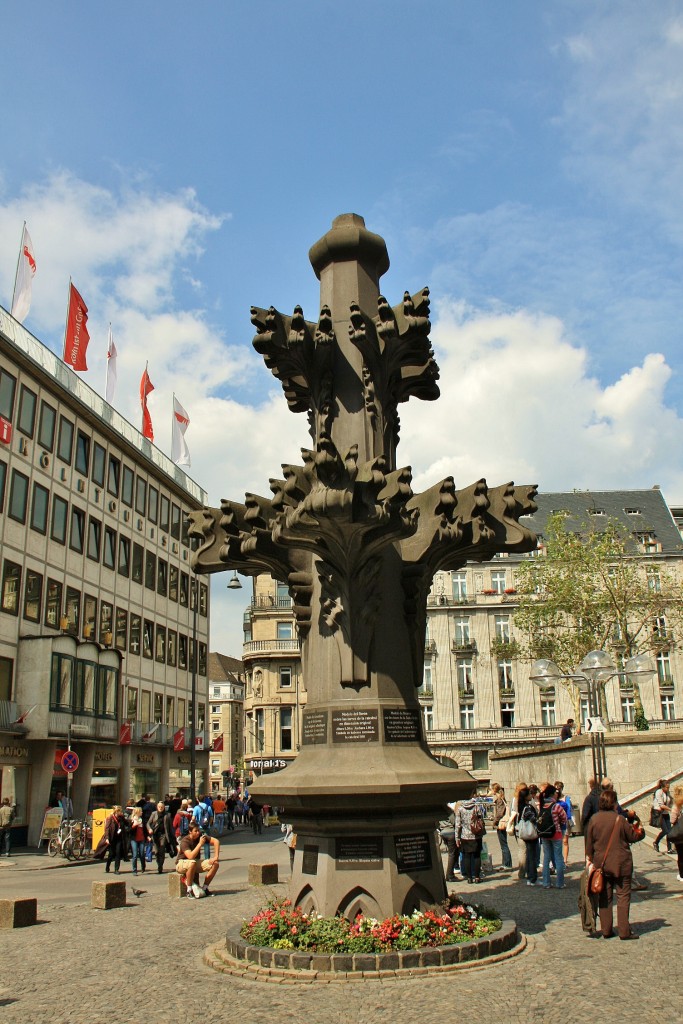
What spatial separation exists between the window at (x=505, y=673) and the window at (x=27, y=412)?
143 feet

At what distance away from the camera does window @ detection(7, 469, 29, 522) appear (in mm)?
34000

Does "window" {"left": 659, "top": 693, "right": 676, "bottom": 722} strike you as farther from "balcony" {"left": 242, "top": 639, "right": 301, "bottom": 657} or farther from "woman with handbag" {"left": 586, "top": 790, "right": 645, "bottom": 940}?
"woman with handbag" {"left": 586, "top": 790, "right": 645, "bottom": 940}

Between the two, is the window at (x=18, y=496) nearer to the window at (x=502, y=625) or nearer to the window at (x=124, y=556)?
the window at (x=124, y=556)

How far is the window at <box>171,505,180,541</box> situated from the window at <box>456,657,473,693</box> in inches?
1058

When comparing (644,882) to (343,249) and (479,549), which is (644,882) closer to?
(479,549)

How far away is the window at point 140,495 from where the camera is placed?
46906 millimetres

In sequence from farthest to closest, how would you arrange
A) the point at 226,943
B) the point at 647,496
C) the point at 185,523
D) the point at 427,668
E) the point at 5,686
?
the point at 647,496 → the point at 427,668 → the point at 185,523 → the point at 5,686 → the point at 226,943

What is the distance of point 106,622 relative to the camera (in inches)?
1671

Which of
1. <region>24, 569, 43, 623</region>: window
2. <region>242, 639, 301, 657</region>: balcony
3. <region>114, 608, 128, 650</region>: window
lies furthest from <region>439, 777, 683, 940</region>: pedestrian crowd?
<region>242, 639, 301, 657</region>: balcony

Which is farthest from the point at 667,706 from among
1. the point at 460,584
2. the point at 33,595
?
the point at 33,595

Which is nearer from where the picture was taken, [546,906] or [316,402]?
[316,402]

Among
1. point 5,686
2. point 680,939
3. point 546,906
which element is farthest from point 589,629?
point 680,939

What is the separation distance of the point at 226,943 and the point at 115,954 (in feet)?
4.60

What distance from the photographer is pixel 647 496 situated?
259 ft
